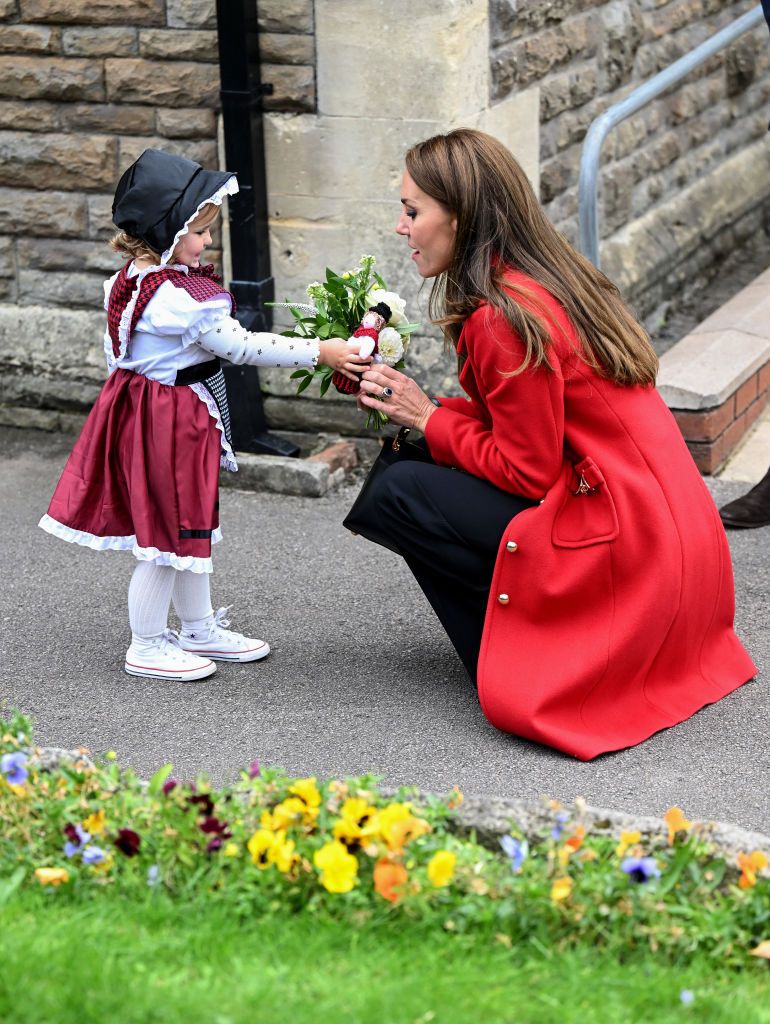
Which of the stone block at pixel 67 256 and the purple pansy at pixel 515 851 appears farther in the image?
the stone block at pixel 67 256

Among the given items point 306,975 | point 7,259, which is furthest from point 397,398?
point 7,259

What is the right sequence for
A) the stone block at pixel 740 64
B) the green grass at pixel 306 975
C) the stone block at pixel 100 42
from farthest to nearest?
the stone block at pixel 740 64 < the stone block at pixel 100 42 < the green grass at pixel 306 975

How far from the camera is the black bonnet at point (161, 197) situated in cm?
378

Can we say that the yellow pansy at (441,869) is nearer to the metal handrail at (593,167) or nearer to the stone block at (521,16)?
the metal handrail at (593,167)

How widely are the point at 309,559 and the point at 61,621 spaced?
892 mm

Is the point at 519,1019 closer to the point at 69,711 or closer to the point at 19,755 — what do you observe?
the point at 19,755

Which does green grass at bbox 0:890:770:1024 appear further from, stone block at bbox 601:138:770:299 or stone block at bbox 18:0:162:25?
stone block at bbox 601:138:770:299

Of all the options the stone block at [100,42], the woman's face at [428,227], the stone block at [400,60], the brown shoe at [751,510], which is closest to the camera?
the woman's face at [428,227]

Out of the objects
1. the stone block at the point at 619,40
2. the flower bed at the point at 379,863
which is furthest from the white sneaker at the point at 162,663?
the stone block at the point at 619,40

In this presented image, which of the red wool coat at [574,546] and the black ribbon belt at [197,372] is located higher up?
the black ribbon belt at [197,372]

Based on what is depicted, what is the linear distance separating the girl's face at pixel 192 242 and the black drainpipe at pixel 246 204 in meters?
1.73

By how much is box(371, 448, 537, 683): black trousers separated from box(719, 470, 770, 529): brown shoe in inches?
65.4

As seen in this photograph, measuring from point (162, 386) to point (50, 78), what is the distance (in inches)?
95.6

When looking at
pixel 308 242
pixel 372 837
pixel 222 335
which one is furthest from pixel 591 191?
pixel 372 837
